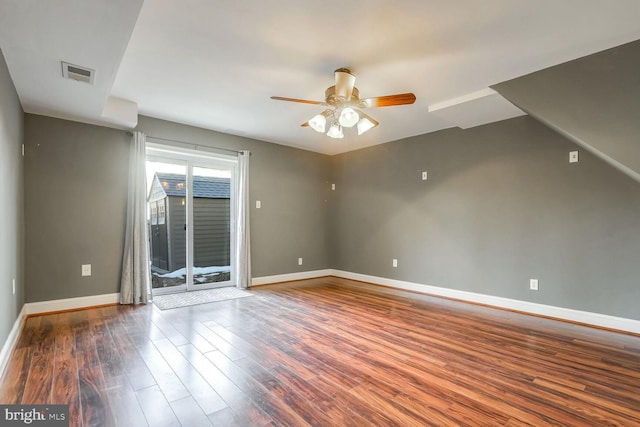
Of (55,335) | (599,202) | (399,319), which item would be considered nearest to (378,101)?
(399,319)

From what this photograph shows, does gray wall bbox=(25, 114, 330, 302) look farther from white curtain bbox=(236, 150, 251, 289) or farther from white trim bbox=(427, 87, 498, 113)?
white trim bbox=(427, 87, 498, 113)

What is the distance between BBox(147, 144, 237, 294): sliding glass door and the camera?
4.48 m

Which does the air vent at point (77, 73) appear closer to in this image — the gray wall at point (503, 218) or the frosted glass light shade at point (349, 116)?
the frosted glass light shade at point (349, 116)

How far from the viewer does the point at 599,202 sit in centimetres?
333

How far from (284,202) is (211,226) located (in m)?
1.34

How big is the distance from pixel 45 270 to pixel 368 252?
4.54 meters

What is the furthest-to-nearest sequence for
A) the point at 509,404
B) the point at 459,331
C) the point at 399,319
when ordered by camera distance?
the point at 399,319 → the point at 459,331 → the point at 509,404

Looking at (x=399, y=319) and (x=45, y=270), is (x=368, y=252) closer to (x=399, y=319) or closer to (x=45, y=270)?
(x=399, y=319)

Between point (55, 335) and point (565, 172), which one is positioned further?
point (565, 172)

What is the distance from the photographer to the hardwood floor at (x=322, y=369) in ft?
5.85

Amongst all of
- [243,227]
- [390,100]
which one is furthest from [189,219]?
[390,100]

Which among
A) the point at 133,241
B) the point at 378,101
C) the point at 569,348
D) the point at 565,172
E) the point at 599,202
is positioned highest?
the point at 378,101

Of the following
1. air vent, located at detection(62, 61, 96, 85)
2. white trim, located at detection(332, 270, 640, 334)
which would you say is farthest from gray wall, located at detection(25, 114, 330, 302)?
white trim, located at detection(332, 270, 640, 334)

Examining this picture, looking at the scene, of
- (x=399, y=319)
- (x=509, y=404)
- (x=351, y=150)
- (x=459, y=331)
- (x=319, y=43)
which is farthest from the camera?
(x=351, y=150)
